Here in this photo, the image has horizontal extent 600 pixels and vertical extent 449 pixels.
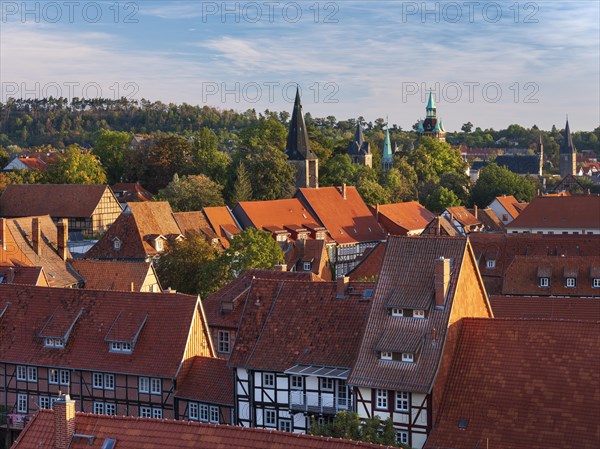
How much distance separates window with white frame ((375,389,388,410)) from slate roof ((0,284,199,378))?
8.56 meters

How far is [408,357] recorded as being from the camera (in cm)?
3334

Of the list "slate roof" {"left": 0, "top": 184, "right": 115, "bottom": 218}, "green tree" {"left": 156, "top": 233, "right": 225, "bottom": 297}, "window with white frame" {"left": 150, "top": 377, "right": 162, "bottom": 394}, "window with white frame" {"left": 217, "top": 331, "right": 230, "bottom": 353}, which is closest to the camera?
"window with white frame" {"left": 150, "top": 377, "right": 162, "bottom": 394}

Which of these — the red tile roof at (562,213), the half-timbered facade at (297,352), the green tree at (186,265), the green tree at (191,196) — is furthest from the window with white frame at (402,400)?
the red tile roof at (562,213)

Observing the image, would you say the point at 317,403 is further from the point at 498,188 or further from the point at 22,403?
the point at 498,188

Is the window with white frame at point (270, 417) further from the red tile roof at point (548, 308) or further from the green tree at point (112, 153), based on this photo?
the green tree at point (112, 153)

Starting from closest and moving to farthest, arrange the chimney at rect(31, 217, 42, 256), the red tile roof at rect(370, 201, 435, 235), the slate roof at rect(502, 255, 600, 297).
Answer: the chimney at rect(31, 217, 42, 256)
the slate roof at rect(502, 255, 600, 297)
the red tile roof at rect(370, 201, 435, 235)

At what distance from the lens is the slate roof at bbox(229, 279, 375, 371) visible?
118ft

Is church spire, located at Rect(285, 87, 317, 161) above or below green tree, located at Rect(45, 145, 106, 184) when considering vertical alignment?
above

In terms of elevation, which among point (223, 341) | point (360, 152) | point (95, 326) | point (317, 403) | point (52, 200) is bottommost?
point (317, 403)

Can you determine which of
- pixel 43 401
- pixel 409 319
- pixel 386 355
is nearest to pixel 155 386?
pixel 43 401

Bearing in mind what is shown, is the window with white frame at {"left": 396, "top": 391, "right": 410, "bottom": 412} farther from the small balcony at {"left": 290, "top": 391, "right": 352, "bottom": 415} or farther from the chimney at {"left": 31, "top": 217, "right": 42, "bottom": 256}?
the chimney at {"left": 31, "top": 217, "right": 42, "bottom": 256}

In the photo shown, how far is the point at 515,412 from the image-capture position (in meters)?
30.9

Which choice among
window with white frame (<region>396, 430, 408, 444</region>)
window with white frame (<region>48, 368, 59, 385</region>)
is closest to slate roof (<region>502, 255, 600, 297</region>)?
window with white frame (<region>396, 430, 408, 444</region>)

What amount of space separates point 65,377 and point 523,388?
18.5m
